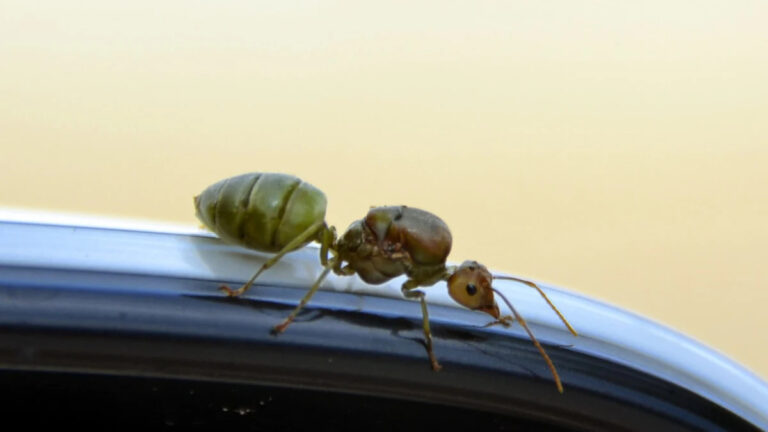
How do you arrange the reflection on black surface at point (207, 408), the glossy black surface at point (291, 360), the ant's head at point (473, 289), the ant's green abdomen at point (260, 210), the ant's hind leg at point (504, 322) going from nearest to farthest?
the glossy black surface at point (291, 360) < the reflection on black surface at point (207, 408) < the ant's hind leg at point (504, 322) < the ant's head at point (473, 289) < the ant's green abdomen at point (260, 210)

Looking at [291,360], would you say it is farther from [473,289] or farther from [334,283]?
[473,289]

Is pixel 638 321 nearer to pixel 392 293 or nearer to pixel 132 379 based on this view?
pixel 392 293

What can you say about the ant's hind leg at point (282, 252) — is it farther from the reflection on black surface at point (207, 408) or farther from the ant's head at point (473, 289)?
the ant's head at point (473, 289)

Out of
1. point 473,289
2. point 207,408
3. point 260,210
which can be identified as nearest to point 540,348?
point 473,289

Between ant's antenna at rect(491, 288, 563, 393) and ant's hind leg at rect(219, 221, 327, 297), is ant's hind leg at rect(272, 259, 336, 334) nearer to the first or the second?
ant's hind leg at rect(219, 221, 327, 297)

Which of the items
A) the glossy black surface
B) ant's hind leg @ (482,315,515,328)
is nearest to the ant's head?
ant's hind leg @ (482,315,515,328)

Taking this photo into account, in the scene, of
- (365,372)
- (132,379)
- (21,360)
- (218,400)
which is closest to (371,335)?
(365,372)

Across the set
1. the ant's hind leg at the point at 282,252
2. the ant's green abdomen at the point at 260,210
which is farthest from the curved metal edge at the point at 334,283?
the ant's green abdomen at the point at 260,210
